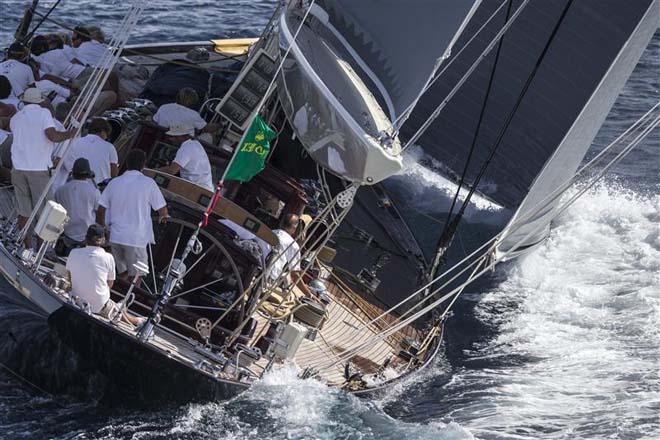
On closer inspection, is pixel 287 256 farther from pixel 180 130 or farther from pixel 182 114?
pixel 182 114

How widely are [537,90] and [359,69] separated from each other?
5.36 m

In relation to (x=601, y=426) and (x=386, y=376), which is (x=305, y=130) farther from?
(x=601, y=426)

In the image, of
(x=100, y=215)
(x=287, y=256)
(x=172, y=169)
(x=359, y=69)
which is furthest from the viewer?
(x=359, y=69)

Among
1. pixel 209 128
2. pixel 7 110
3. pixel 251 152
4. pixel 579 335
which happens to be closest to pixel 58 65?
pixel 7 110

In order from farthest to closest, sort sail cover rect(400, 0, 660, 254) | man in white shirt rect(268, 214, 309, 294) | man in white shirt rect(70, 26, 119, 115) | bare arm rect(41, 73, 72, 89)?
sail cover rect(400, 0, 660, 254) → bare arm rect(41, 73, 72, 89) → man in white shirt rect(70, 26, 119, 115) → man in white shirt rect(268, 214, 309, 294)

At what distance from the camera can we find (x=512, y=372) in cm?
1334

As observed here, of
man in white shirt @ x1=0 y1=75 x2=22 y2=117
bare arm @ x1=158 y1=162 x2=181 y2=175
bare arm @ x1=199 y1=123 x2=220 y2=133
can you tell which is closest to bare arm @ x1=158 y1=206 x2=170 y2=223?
bare arm @ x1=158 y1=162 x2=181 y2=175

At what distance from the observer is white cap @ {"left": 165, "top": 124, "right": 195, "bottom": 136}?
11.7m

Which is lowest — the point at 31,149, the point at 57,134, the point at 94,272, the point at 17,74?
the point at 94,272

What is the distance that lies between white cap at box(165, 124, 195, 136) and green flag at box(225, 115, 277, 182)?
1277 millimetres

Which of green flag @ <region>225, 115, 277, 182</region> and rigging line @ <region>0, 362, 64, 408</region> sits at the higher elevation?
green flag @ <region>225, 115, 277, 182</region>

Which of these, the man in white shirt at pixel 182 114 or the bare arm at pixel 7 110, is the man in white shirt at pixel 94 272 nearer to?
the man in white shirt at pixel 182 114

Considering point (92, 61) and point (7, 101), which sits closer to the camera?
point (7, 101)

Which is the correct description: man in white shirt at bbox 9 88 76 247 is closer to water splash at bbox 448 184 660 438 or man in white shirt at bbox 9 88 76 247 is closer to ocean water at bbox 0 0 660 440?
ocean water at bbox 0 0 660 440
